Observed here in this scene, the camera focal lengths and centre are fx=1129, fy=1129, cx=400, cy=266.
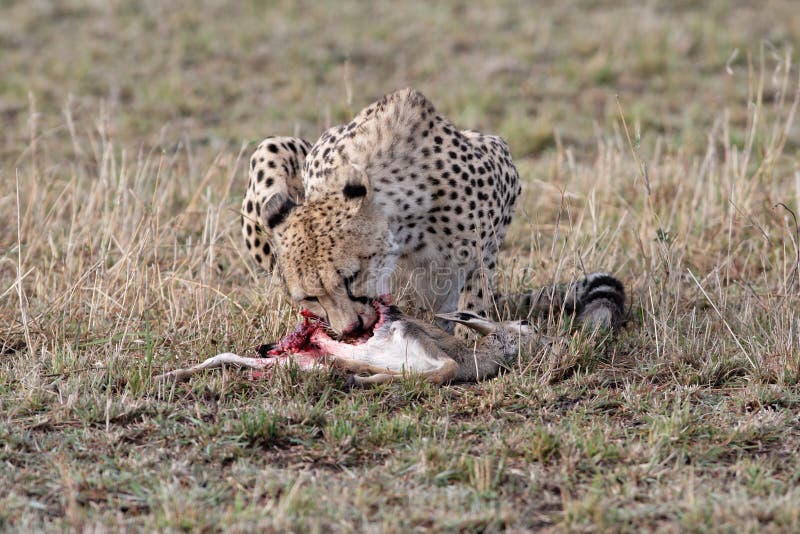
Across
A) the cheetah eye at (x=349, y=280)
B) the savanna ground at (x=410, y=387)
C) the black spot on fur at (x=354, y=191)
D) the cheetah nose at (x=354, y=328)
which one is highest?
the black spot on fur at (x=354, y=191)

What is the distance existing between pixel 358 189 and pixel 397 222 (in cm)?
25

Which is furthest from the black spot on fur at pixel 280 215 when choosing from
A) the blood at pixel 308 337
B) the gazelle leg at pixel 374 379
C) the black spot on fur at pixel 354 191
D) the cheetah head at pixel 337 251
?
the gazelle leg at pixel 374 379

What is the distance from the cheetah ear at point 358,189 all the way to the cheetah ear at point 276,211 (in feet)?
0.69

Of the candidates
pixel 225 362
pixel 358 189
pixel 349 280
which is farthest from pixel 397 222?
pixel 225 362

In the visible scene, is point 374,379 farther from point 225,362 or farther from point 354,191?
point 354,191

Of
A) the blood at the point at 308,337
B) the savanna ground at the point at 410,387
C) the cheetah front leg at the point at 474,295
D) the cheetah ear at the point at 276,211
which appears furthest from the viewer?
→ the cheetah front leg at the point at 474,295

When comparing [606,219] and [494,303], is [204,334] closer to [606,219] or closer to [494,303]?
[494,303]

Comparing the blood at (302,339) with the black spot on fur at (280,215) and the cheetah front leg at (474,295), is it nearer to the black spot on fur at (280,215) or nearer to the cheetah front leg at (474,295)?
the black spot on fur at (280,215)

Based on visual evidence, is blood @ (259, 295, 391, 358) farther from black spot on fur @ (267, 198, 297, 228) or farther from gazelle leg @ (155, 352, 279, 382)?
black spot on fur @ (267, 198, 297, 228)

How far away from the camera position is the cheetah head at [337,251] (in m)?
3.78

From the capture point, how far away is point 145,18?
10.5m

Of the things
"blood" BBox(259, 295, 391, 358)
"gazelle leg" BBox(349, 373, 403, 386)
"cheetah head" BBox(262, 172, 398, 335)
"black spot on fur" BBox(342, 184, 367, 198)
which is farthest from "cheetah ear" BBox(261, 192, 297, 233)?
"gazelle leg" BBox(349, 373, 403, 386)

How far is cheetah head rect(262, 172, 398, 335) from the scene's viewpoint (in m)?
3.78

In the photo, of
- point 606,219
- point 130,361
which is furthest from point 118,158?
point 130,361
